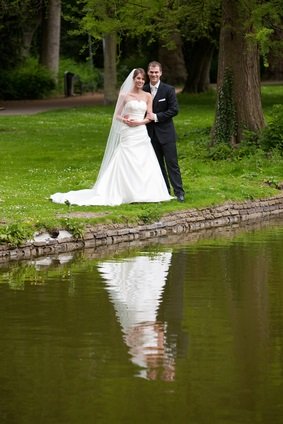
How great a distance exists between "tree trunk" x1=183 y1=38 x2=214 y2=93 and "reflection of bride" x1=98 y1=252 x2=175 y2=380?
115ft

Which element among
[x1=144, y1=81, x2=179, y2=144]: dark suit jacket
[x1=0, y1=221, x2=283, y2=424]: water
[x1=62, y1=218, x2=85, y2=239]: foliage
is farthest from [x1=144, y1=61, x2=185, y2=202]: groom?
[x1=0, y1=221, x2=283, y2=424]: water

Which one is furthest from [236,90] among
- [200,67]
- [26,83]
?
[26,83]

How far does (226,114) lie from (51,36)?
2928 cm

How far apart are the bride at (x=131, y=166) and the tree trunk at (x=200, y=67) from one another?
30313mm

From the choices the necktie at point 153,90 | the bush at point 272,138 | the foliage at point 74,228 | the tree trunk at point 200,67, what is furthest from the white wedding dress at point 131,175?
the tree trunk at point 200,67

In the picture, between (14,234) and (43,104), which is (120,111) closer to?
(14,234)

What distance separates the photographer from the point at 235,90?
90.3 ft

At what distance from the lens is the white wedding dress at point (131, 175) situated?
19.6 meters

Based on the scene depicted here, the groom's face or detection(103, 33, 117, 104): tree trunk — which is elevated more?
the groom's face

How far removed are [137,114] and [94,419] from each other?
11996 mm

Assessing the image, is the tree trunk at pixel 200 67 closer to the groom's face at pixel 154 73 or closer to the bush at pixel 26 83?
the bush at pixel 26 83

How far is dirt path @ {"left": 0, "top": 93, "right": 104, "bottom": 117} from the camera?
45406 mm

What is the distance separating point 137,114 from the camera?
19891 millimetres

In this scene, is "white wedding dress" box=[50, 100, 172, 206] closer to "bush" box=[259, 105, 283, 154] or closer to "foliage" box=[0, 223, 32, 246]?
"foliage" box=[0, 223, 32, 246]
